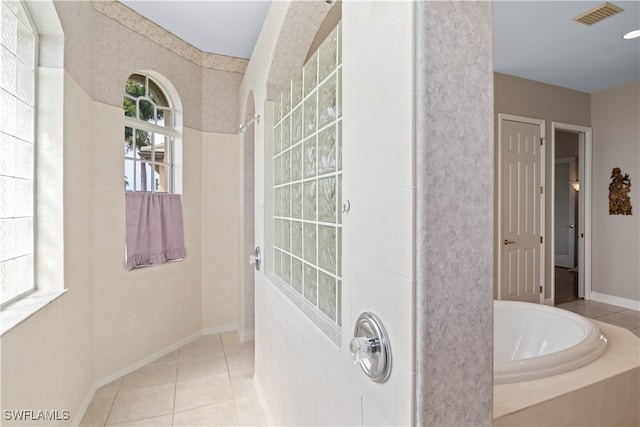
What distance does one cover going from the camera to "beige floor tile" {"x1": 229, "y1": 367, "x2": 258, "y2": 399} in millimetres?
2467

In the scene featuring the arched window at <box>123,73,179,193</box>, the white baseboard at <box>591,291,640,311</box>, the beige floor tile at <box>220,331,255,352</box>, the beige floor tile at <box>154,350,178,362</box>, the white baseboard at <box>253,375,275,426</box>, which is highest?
the arched window at <box>123,73,179,193</box>

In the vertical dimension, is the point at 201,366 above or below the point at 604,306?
below

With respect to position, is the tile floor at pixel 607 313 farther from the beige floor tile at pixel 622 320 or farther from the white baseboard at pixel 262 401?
the white baseboard at pixel 262 401

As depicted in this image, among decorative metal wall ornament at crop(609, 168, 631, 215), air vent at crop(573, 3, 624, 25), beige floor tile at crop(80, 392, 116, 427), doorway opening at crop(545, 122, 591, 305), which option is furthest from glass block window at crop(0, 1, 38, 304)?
decorative metal wall ornament at crop(609, 168, 631, 215)

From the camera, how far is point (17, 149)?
176 cm

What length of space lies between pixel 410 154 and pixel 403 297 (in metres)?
0.31

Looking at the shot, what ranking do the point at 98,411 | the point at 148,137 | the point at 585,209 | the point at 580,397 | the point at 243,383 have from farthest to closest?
1. the point at 585,209
2. the point at 148,137
3. the point at 243,383
4. the point at 98,411
5. the point at 580,397

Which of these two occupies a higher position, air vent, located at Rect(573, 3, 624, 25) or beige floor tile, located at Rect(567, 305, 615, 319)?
air vent, located at Rect(573, 3, 624, 25)

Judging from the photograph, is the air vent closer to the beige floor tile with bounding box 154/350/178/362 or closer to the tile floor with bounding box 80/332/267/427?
the tile floor with bounding box 80/332/267/427

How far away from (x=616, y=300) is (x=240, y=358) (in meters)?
4.50

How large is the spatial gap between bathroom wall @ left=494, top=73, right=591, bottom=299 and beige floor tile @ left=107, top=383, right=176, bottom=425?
3.32 m

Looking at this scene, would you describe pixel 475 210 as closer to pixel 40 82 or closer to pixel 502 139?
pixel 40 82

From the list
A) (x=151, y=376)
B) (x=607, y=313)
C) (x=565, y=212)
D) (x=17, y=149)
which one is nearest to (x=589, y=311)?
(x=607, y=313)

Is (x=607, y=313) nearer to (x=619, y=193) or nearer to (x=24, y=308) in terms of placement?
(x=619, y=193)
